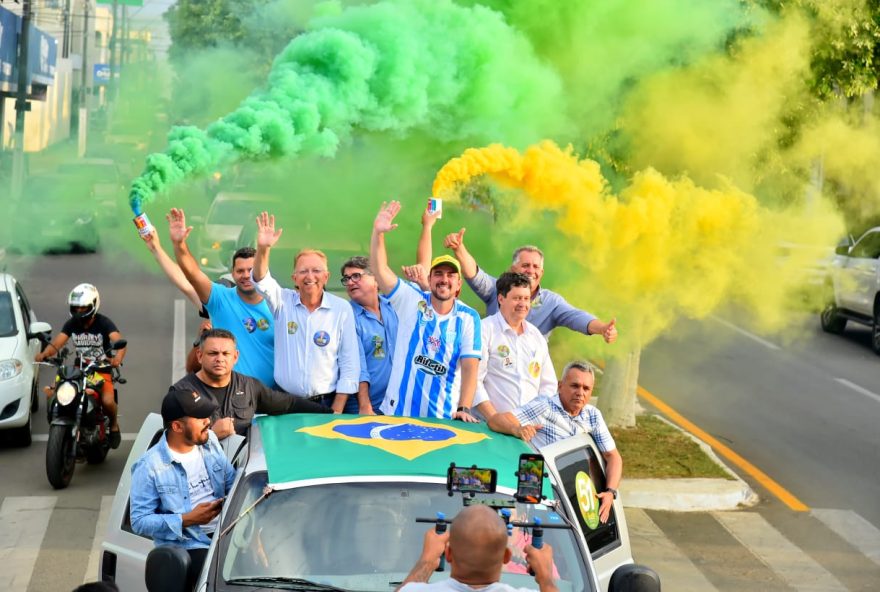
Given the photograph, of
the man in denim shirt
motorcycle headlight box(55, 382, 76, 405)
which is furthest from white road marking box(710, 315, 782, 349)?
the man in denim shirt

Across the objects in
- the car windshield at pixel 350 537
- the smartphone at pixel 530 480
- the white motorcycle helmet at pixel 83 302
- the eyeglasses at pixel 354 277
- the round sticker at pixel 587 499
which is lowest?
the white motorcycle helmet at pixel 83 302

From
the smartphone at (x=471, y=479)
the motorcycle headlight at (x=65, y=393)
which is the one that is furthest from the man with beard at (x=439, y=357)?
the motorcycle headlight at (x=65, y=393)

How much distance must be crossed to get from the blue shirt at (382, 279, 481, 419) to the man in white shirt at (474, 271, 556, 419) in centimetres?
23

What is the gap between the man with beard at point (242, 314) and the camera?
28.0 feet

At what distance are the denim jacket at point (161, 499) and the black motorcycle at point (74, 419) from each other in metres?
5.21

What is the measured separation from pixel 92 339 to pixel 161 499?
5.93 m

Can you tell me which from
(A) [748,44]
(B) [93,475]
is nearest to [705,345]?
(A) [748,44]

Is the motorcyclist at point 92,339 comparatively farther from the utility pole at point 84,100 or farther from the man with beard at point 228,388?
the utility pole at point 84,100

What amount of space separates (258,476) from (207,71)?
15613mm

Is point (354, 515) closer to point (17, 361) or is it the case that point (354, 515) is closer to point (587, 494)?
point (587, 494)

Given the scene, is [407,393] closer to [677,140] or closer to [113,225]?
[677,140]

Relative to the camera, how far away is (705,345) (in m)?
21.3

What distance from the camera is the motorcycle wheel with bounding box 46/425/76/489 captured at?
1101cm

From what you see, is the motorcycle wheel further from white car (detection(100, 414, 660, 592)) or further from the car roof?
white car (detection(100, 414, 660, 592))
